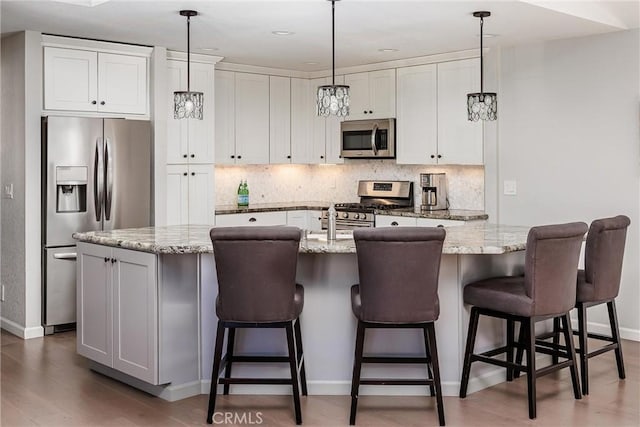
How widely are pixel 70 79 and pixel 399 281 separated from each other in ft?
11.2

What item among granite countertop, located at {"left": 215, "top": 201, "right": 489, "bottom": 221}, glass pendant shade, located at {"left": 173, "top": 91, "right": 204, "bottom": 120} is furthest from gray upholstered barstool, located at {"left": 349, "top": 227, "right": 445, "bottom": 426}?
granite countertop, located at {"left": 215, "top": 201, "right": 489, "bottom": 221}

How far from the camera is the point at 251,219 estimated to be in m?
6.98

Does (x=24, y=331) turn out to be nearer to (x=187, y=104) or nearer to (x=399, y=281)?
(x=187, y=104)

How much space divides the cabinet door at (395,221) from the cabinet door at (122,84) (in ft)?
7.54

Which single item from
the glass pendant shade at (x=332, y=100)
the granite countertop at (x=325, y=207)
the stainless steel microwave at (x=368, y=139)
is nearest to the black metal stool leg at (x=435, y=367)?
the glass pendant shade at (x=332, y=100)

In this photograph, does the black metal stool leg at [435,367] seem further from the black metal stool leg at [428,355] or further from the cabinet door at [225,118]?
the cabinet door at [225,118]

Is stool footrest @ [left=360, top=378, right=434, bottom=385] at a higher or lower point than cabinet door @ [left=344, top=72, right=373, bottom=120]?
lower

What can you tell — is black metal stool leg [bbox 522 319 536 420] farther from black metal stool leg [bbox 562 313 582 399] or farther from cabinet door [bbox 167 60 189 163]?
cabinet door [bbox 167 60 189 163]

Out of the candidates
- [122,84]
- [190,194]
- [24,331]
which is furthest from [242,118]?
[24,331]

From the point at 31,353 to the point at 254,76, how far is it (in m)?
3.50

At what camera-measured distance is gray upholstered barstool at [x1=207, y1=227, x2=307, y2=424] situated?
11.4ft

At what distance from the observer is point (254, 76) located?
23.7 ft

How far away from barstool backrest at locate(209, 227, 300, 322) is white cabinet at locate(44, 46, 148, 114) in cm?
271

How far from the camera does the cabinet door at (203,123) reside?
6.52 m
